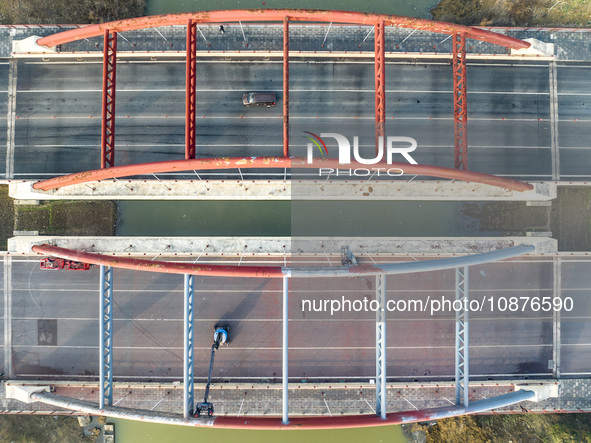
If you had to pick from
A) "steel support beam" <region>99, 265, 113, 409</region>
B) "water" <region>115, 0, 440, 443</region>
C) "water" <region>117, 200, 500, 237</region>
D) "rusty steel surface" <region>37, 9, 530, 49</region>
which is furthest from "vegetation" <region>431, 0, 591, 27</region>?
"steel support beam" <region>99, 265, 113, 409</region>

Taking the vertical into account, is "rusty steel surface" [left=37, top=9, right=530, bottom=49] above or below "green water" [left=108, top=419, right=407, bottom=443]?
above

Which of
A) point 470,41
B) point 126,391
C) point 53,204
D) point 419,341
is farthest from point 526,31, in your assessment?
point 126,391

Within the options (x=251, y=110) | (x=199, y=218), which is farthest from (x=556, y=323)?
(x=199, y=218)

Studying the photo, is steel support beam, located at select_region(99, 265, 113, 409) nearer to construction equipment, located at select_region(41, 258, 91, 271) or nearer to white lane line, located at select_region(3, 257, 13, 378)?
construction equipment, located at select_region(41, 258, 91, 271)

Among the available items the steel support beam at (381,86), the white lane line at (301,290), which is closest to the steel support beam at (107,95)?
the white lane line at (301,290)

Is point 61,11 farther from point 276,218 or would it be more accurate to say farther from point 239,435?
point 239,435

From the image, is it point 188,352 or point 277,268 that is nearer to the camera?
point 277,268
